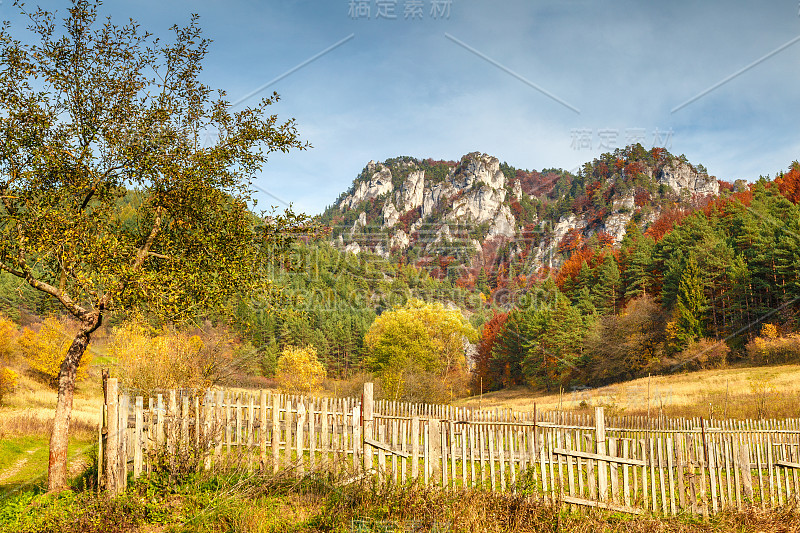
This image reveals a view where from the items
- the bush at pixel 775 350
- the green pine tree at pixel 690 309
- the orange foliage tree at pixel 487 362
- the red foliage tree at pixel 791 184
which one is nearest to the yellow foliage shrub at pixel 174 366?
the bush at pixel 775 350

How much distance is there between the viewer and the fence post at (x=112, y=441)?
8.23m

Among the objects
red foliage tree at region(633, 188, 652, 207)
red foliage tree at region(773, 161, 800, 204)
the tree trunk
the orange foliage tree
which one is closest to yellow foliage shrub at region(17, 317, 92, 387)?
the tree trunk

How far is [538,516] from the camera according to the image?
700 centimetres

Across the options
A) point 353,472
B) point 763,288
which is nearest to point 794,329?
point 763,288

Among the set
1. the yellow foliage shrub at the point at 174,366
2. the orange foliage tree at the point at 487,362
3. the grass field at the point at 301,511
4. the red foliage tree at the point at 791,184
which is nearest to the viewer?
the grass field at the point at 301,511

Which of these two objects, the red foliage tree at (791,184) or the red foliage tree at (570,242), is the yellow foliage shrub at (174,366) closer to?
the red foliage tree at (791,184)

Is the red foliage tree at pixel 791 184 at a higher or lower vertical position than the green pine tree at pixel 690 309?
higher

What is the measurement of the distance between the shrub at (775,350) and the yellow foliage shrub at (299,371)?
40.1 meters

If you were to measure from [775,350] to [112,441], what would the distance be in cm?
4925

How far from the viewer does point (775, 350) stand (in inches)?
1700

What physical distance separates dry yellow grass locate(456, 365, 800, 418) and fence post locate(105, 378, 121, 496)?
2225 centimetres

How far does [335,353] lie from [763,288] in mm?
56822

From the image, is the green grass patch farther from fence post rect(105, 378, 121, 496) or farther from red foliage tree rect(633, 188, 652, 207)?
red foliage tree rect(633, 188, 652, 207)

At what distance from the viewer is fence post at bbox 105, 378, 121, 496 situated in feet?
27.0
